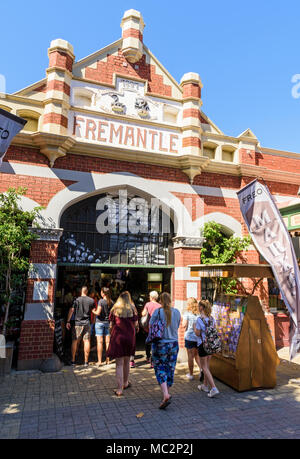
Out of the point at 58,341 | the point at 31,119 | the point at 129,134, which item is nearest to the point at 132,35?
the point at 129,134

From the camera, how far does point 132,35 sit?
27.9ft

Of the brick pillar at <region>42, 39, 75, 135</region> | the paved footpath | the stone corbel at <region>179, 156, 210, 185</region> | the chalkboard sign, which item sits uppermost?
the brick pillar at <region>42, 39, 75, 135</region>

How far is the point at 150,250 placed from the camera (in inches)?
332

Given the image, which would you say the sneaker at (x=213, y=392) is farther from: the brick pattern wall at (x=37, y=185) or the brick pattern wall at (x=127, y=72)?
the brick pattern wall at (x=127, y=72)

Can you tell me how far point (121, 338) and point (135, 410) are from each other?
3.70ft

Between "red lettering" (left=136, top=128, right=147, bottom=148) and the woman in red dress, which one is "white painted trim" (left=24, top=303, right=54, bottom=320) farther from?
"red lettering" (left=136, top=128, right=147, bottom=148)

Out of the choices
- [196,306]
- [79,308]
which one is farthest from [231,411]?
[79,308]

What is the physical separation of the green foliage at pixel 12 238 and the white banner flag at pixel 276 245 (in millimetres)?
4967

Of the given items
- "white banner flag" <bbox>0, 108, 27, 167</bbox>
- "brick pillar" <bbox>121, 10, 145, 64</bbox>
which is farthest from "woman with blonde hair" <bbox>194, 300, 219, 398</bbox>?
"brick pillar" <bbox>121, 10, 145, 64</bbox>

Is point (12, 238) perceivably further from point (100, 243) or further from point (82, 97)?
point (82, 97)

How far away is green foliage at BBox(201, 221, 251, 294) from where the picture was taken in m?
8.39

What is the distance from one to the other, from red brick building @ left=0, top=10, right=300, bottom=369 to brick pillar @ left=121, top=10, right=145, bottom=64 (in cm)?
3

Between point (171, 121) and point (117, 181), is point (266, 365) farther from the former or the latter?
point (171, 121)

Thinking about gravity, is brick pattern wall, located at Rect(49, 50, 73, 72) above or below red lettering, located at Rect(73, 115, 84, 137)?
above
